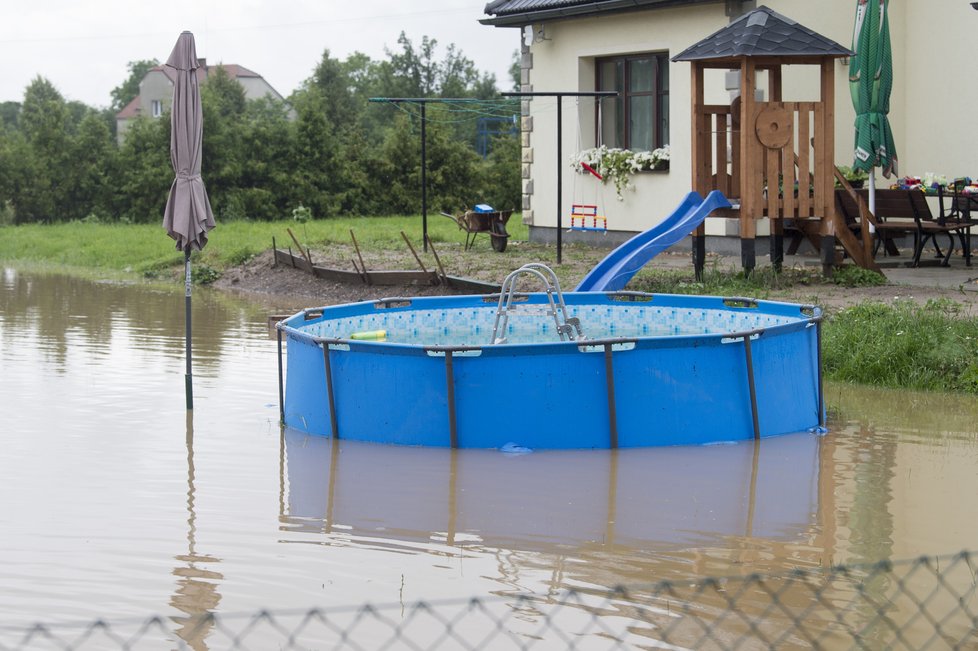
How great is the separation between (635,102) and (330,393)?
43.7ft

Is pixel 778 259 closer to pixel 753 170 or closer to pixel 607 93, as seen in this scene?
pixel 753 170

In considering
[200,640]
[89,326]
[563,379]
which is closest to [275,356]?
[89,326]

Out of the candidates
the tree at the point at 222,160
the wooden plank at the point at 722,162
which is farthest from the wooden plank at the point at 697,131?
the tree at the point at 222,160

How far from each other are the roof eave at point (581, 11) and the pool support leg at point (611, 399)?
38.7 feet

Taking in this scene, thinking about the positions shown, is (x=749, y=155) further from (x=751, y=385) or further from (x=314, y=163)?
(x=314, y=163)

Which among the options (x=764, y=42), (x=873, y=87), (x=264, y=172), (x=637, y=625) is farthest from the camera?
(x=264, y=172)

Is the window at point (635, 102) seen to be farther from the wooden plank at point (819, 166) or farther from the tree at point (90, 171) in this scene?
the tree at point (90, 171)

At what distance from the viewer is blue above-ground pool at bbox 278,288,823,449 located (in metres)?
9.23

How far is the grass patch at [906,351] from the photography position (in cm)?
1150

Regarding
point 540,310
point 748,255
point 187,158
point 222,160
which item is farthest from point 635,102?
point 222,160

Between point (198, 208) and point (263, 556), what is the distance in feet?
16.5

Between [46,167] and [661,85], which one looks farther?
[46,167]

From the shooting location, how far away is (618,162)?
71.3 feet

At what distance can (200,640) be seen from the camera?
18.8 feet
